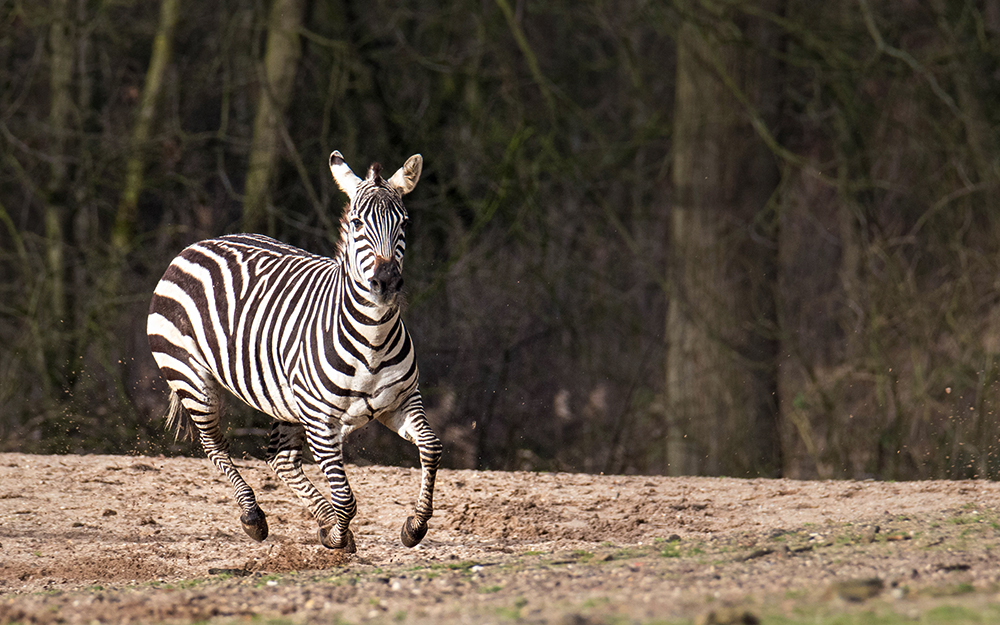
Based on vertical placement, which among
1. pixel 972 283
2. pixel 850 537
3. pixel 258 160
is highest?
pixel 258 160

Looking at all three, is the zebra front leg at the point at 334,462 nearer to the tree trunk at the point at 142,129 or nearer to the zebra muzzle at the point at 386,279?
the zebra muzzle at the point at 386,279

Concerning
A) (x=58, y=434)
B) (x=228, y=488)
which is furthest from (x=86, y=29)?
(x=228, y=488)

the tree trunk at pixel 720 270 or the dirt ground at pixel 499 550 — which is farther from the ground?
the tree trunk at pixel 720 270

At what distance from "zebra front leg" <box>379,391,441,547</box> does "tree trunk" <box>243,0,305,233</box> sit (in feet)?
20.7

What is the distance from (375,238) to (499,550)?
2.00m

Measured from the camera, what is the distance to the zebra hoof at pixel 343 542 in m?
5.87

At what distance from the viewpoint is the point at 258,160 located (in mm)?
12016

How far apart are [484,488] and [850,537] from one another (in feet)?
10.1

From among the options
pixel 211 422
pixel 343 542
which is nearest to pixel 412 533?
pixel 343 542

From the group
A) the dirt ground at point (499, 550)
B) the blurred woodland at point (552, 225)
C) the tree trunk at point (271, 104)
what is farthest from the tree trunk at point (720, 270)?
the tree trunk at point (271, 104)

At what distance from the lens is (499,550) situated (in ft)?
20.2

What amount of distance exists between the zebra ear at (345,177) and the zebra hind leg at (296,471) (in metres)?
1.63

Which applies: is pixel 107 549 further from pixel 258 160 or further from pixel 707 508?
pixel 258 160

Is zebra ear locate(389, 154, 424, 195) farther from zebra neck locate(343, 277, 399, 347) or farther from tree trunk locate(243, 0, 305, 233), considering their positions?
tree trunk locate(243, 0, 305, 233)
